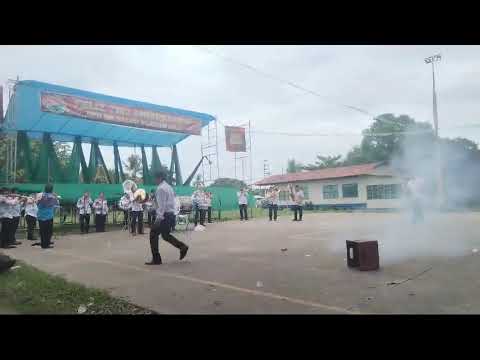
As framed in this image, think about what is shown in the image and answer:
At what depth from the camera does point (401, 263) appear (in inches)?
248

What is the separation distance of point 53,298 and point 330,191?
3020 centimetres

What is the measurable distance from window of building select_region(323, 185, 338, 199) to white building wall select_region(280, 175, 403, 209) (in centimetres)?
28

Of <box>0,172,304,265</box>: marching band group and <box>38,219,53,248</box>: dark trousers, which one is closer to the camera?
<box>0,172,304,265</box>: marching band group

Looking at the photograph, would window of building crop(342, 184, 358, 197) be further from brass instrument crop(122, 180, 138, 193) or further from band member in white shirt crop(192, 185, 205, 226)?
brass instrument crop(122, 180, 138, 193)

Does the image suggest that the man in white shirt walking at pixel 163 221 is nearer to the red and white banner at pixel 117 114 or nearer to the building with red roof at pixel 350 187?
the red and white banner at pixel 117 114

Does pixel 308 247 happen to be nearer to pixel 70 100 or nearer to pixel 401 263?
pixel 401 263

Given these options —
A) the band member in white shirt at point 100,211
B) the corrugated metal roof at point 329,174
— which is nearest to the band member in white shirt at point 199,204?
the band member in white shirt at point 100,211

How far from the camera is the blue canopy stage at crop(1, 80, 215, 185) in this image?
50.1 feet

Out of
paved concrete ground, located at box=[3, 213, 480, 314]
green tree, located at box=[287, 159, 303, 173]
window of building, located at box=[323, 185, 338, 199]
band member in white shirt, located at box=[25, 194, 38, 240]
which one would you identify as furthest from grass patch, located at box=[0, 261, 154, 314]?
green tree, located at box=[287, 159, 303, 173]

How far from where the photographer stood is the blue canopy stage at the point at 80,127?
15266 millimetres

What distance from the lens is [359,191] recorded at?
3033cm
